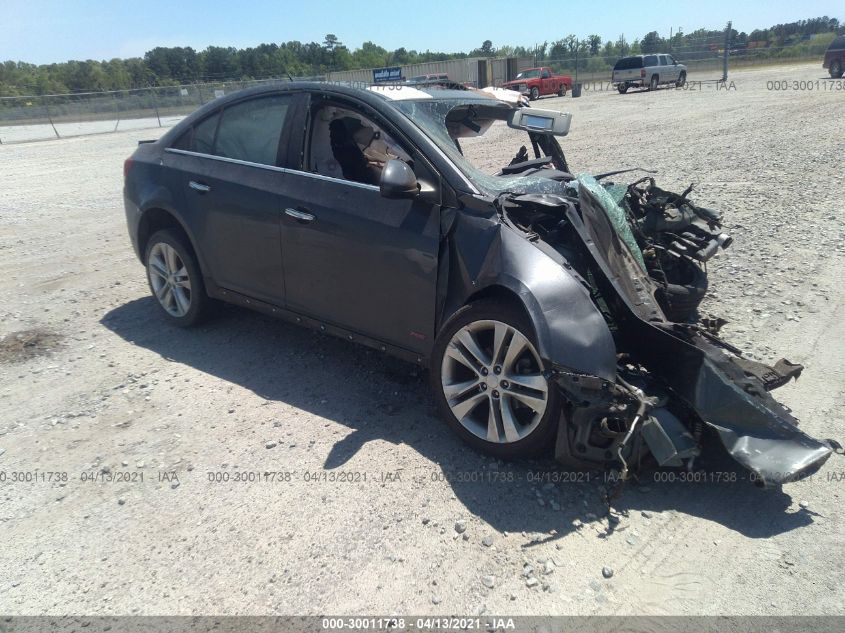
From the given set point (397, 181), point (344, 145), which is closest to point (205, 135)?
point (344, 145)

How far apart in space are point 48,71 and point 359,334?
7396 cm

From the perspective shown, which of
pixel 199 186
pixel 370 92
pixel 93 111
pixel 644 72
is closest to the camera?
pixel 370 92

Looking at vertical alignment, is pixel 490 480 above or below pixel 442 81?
below

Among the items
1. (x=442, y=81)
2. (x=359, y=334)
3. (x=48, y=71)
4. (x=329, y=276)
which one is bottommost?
(x=359, y=334)

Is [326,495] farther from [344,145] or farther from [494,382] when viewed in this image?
[344,145]

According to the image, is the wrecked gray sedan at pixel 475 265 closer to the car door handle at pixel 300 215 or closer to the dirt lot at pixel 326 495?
the car door handle at pixel 300 215

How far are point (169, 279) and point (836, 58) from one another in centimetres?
3320

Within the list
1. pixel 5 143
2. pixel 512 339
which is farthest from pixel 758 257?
pixel 5 143

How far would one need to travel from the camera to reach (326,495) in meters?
3.25

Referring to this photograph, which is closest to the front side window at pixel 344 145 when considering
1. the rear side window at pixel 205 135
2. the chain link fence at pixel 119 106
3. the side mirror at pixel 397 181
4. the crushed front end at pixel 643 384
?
the side mirror at pixel 397 181

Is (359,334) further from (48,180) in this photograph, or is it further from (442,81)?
(48,180)

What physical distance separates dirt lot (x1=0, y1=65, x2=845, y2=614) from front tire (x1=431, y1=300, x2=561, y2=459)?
7.5 inches

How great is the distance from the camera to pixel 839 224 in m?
7.09

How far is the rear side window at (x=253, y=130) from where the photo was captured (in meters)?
4.41
